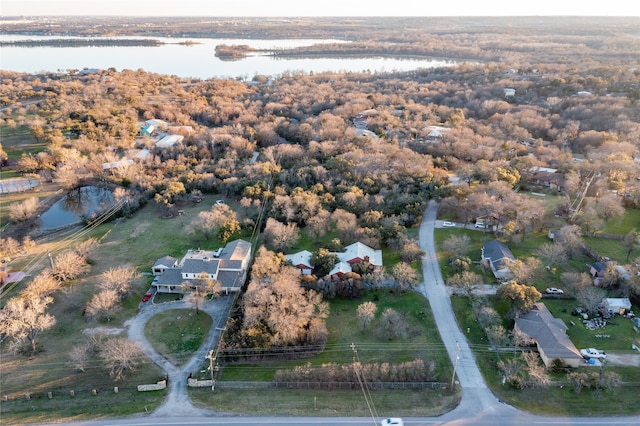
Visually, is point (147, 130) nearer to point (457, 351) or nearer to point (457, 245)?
point (457, 245)

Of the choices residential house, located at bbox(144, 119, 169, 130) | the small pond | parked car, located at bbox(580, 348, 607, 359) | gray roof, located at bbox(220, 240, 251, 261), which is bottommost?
the small pond

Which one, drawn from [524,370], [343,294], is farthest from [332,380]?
[524,370]

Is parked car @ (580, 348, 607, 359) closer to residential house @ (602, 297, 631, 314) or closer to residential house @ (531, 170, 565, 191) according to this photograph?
residential house @ (602, 297, 631, 314)

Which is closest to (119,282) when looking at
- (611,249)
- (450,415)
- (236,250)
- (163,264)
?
(163,264)

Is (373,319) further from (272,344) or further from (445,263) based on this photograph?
(445,263)

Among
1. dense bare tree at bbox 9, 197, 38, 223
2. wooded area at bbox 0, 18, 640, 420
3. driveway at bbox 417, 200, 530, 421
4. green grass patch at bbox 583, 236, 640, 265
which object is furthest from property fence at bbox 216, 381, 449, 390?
dense bare tree at bbox 9, 197, 38, 223

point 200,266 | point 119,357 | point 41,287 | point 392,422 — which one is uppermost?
point 200,266
